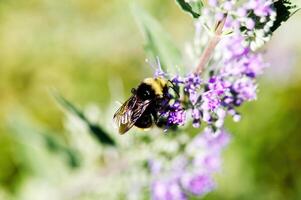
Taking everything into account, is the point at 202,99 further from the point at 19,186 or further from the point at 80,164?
the point at 19,186

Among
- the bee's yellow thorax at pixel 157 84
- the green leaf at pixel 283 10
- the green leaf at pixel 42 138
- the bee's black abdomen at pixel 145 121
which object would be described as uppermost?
Answer: the green leaf at pixel 42 138

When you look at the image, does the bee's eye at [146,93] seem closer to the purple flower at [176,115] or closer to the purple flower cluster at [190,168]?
the purple flower at [176,115]

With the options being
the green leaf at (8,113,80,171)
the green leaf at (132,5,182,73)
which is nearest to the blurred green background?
the green leaf at (8,113,80,171)

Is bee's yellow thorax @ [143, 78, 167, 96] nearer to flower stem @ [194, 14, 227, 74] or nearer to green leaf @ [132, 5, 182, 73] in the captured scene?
flower stem @ [194, 14, 227, 74]

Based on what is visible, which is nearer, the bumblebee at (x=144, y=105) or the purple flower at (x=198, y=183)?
the bumblebee at (x=144, y=105)

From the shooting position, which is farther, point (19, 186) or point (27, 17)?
point (27, 17)

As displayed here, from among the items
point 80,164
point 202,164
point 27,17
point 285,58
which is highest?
point 27,17

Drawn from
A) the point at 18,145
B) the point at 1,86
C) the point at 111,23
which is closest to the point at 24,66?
the point at 1,86

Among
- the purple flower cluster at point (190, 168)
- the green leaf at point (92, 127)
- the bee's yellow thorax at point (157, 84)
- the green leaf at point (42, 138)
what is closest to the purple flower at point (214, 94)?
the bee's yellow thorax at point (157, 84)
